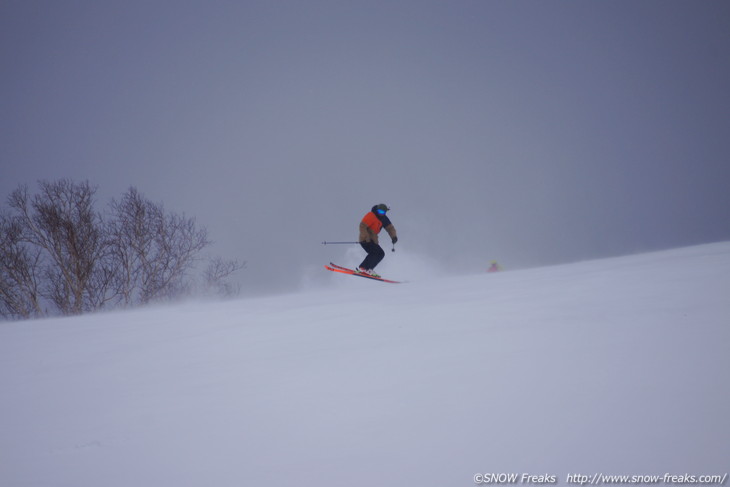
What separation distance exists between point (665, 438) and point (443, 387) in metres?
0.96

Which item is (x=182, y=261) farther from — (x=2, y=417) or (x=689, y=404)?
(x=689, y=404)

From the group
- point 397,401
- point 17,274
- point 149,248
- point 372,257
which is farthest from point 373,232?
point 17,274

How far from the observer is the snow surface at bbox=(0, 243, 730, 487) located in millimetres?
1536

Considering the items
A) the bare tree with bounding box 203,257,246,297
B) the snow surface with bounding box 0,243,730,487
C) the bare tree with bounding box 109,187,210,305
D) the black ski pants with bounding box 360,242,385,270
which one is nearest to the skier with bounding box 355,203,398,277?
the black ski pants with bounding box 360,242,385,270

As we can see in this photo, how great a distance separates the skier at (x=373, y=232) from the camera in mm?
11211

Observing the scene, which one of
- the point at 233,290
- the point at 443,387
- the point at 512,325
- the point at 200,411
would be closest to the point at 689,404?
the point at 443,387

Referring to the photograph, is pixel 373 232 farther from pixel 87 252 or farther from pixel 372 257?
pixel 87 252

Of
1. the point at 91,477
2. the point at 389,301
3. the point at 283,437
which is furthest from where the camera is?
the point at 389,301

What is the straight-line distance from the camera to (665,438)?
150 centimetres

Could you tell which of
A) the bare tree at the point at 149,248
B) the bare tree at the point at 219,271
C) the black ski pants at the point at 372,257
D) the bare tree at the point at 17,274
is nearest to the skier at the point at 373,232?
the black ski pants at the point at 372,257

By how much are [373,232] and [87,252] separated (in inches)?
525

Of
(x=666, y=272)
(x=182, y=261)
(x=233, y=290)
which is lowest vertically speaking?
(x=233, y=290)

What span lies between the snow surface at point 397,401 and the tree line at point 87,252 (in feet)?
50.5

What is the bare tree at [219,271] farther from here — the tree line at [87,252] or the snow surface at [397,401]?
the snow surface at [397,401]
